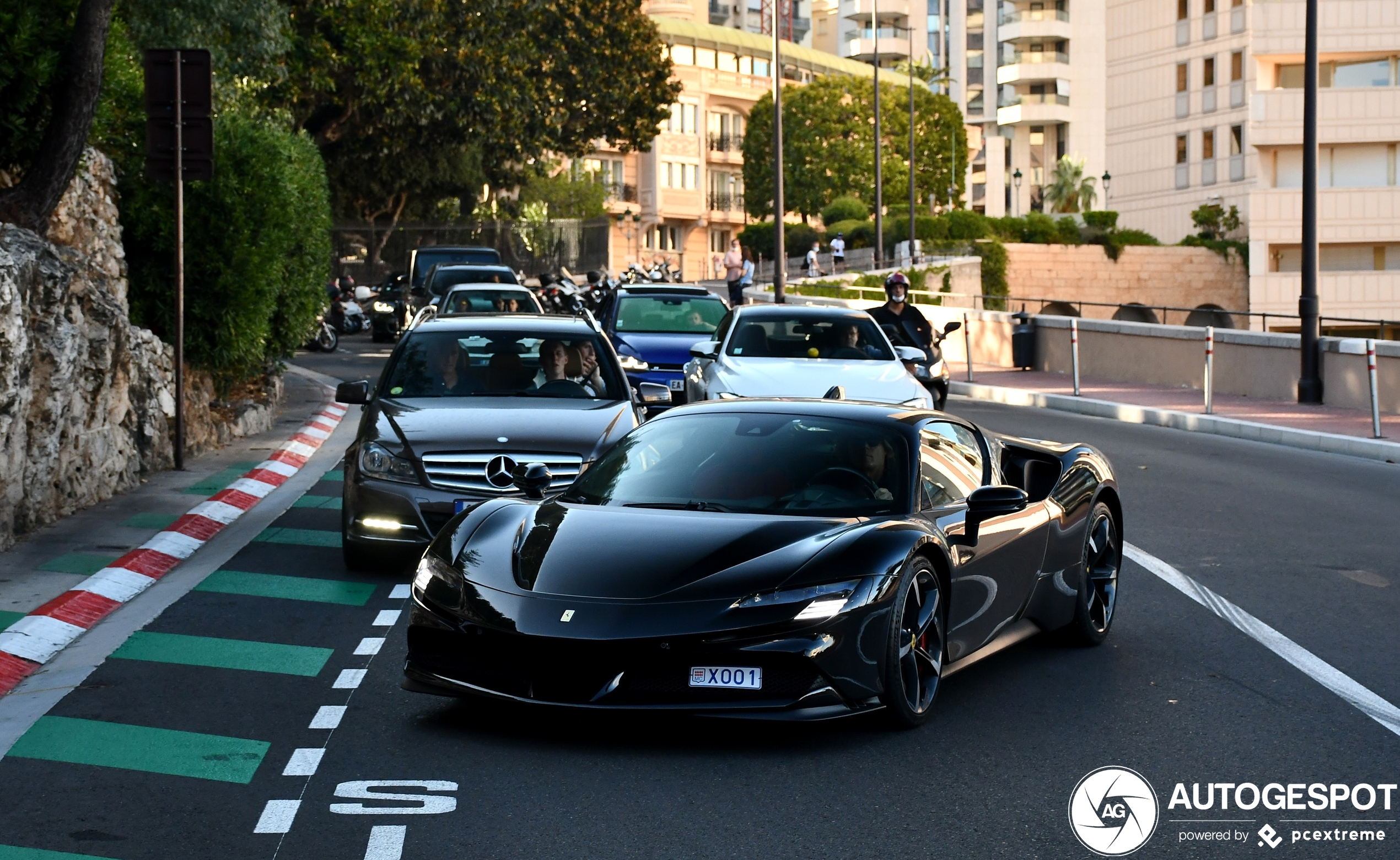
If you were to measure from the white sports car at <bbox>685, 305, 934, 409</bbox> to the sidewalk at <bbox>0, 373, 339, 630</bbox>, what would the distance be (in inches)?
177

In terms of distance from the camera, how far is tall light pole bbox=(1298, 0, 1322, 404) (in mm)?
25562

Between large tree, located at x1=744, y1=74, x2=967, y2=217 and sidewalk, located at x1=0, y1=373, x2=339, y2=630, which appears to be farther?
large tree, located at x1=744, y1=74, x2=967, y2=217

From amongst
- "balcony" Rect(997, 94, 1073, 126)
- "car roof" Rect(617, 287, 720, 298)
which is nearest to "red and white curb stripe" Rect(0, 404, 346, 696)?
"car roof" Rect(617, 287, 720, 298)

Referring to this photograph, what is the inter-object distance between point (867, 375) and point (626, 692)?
1111 cm

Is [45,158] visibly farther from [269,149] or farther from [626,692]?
[626,692]

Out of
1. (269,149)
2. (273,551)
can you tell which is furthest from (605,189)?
(273,551)

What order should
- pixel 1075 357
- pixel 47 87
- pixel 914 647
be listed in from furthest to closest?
pixel 1075 357 < pixel 47 87 < pixel 914 647

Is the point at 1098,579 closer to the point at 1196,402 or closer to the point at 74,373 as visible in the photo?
the point at 74,373

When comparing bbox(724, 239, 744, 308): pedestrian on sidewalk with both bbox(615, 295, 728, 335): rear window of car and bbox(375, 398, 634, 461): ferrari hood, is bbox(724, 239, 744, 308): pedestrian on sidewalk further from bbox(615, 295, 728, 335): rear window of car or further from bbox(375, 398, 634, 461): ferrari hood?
bbox(375, 398, 634, 461): ferrari hood

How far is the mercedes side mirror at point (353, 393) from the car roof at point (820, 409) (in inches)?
155

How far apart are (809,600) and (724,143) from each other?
113 meters

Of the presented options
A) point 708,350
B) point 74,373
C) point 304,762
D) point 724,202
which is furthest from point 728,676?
point 724,202

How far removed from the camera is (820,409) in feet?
26.7

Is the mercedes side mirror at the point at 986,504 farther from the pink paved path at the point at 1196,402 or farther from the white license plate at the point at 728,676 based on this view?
the pink paved path at the point at 1196,402
